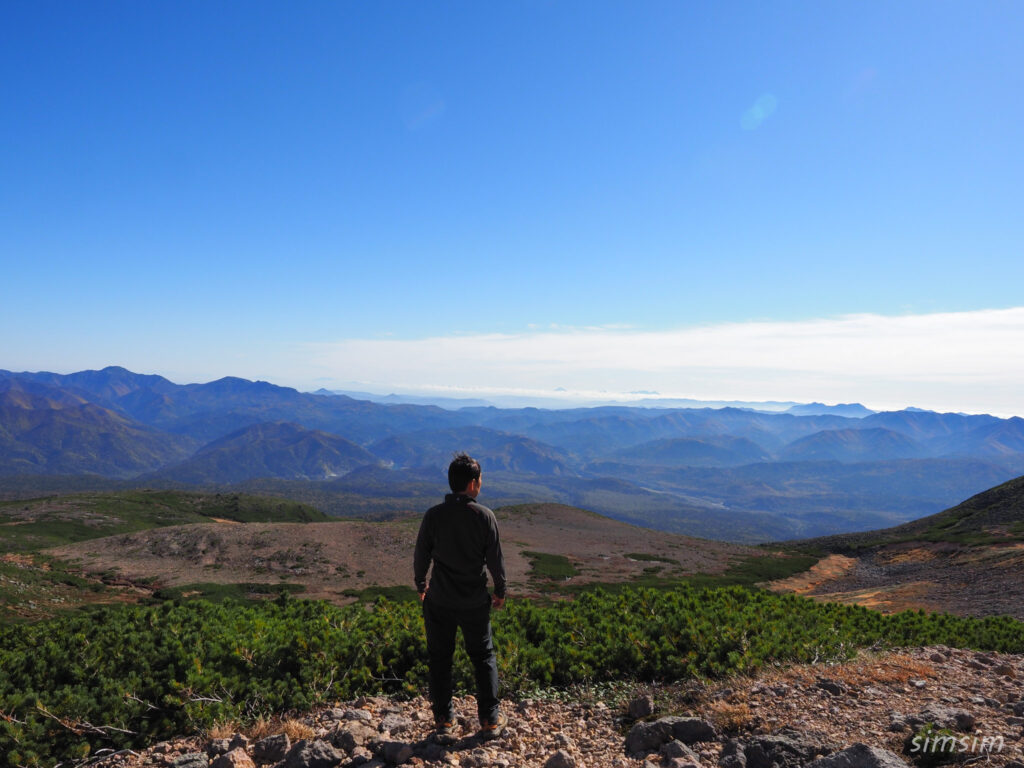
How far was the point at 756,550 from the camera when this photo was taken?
7819 cm

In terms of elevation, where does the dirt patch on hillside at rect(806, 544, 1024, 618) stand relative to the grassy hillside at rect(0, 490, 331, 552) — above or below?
above

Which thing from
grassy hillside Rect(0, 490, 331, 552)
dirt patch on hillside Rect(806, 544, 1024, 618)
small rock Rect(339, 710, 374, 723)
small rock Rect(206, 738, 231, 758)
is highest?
small rock Rect(206, 738, 231, 758)

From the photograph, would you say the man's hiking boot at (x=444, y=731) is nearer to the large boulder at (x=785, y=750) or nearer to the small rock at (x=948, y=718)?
the large boulder at (x=785, y=750)

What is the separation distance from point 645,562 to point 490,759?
63.4m

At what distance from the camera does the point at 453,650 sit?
6.52 m

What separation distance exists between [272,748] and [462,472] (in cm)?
408

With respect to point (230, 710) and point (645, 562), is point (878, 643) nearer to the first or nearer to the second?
point (230, 710)

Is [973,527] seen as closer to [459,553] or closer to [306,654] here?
[459,553]

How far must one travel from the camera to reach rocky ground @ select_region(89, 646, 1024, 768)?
218 inches

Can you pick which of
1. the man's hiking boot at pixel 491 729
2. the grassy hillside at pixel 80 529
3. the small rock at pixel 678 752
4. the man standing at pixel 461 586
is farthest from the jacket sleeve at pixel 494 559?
the grassy hillside at pixel 80 529

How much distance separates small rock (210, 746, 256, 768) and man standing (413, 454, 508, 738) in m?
2.24

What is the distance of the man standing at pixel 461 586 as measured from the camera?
20.7 ft

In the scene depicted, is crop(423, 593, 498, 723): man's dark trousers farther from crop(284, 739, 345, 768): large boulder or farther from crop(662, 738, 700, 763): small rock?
crop(662, 738, 700, 763): small rock

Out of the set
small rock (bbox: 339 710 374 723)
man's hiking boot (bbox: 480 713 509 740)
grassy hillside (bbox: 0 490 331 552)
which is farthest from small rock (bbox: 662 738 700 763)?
grassy hillside (bbox: 0 490 331 552)
